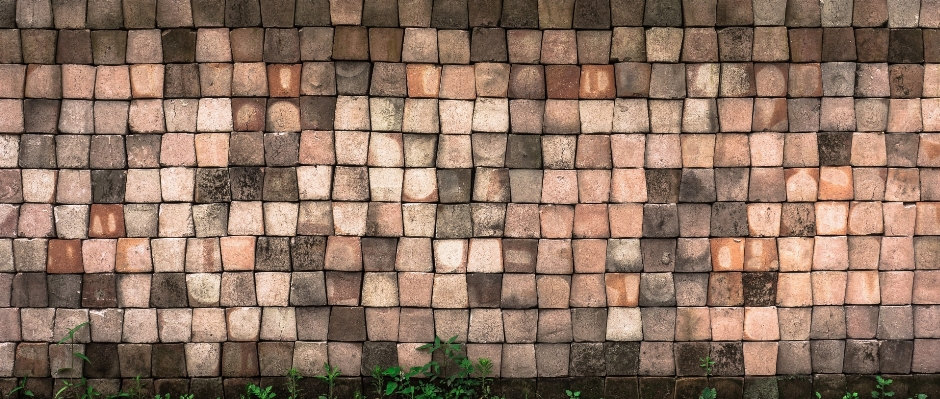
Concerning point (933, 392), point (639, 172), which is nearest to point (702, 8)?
point (639, 172)

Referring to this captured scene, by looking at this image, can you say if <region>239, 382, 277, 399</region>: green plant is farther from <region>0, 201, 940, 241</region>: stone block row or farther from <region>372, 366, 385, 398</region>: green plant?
<region>0, 201, 940, 241</region>: stone block row

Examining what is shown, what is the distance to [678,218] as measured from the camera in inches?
114

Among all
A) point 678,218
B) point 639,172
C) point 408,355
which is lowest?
point 408,355

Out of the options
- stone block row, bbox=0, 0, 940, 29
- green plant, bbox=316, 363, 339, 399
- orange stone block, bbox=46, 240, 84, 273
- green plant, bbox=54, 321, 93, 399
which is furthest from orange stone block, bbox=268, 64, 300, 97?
green plant, bbox=54, 321, 93, 399

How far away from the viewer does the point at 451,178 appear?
9.40ft

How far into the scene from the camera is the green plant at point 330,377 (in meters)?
2.89

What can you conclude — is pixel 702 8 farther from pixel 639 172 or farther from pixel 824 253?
pixel 824 253

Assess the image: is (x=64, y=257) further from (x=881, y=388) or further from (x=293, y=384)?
(x=881, y=388)

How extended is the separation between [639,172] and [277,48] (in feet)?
6.08

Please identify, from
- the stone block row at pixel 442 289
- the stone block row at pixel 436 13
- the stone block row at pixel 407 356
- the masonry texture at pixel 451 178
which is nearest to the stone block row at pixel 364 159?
the masonry texture at pixel 451 178

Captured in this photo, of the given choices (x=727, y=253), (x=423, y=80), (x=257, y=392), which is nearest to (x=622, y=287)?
(x=727, y=253)

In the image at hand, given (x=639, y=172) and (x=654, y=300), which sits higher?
(x=639, y=172)

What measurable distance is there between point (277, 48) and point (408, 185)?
2.99 ft

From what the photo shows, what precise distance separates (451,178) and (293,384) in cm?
127
